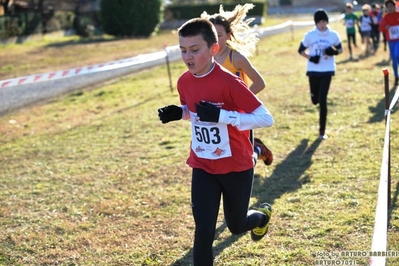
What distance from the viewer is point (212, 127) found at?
14.1 ft

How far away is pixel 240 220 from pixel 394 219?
1.74 m

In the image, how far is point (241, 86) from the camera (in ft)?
13.8

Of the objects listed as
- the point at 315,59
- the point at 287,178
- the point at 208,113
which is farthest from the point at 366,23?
the point at 208,113

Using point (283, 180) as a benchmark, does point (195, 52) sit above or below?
above

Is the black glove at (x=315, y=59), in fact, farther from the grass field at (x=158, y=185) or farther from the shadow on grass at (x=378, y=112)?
the shadow on grass at (x=378, y=112)

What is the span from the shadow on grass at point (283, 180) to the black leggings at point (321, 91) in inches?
A: 18.8

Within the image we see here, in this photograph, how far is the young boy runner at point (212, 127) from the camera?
4.13 metres

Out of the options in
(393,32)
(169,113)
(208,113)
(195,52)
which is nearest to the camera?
(208,113)

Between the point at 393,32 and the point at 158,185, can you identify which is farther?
the point at 393,32

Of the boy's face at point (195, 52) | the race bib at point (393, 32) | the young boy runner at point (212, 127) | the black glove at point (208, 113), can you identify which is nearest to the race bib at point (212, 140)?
the young boy runner at point (212, 127)

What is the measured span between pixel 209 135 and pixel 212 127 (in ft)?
0.20

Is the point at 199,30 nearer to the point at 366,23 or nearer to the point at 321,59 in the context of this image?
the point at 321,59

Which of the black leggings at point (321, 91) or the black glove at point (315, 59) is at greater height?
the black glove at point (315, 59)

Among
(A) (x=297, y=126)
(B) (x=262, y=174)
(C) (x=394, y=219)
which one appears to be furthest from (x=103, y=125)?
(C) (x=394, y=219)
